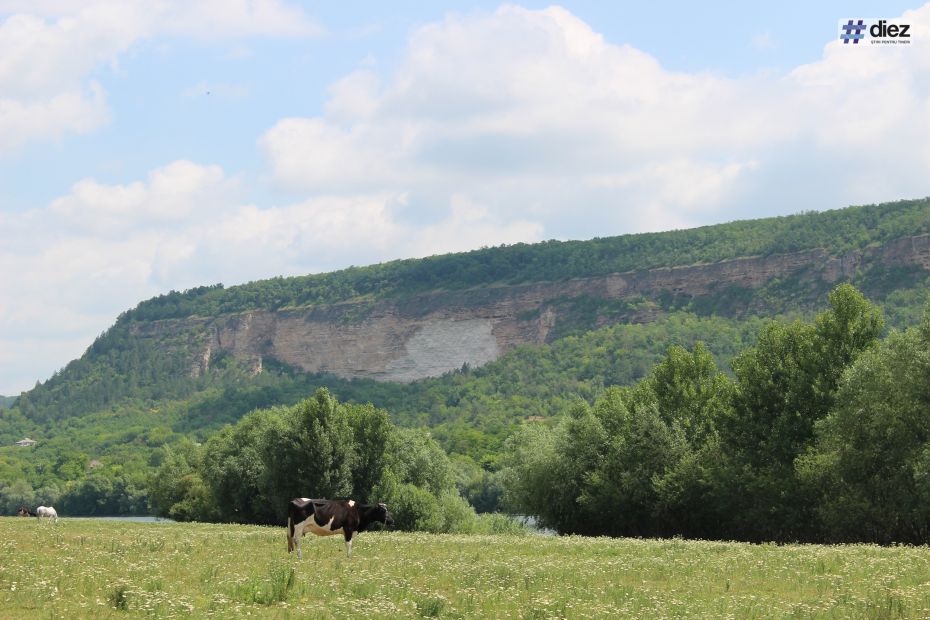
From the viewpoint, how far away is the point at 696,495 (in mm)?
57375

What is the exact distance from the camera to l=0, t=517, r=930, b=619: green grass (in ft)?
57.2

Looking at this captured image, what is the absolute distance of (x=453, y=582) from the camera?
71.1 ft

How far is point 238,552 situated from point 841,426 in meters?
29.3

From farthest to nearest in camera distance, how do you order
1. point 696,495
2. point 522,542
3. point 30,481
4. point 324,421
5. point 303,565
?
1. point 30,481
2. point 324,421
3. point 696,495
4. point 522,542
5. point 303,565

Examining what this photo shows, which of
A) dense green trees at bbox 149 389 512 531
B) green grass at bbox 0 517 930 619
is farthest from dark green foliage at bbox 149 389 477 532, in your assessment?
green grass at bbox 0 517 930 619

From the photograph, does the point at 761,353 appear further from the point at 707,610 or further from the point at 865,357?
the point at 707,610

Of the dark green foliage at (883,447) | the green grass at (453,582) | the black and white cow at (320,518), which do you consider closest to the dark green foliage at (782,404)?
the dark green foliage at (883,447)

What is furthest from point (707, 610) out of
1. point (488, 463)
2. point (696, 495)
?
point (488, 463)

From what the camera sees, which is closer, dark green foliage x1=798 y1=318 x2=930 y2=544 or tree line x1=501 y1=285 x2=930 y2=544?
dark green foliage x1=798 y1=318 x2=930 y2=544

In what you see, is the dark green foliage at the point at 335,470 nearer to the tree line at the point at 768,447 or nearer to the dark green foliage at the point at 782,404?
the tree line at the point at 768,447

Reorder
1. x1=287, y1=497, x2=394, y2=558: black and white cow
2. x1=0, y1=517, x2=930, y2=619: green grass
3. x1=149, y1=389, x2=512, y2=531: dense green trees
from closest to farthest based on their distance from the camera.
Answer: x1=0, y1=517, x2=930, y2=619: green grass, x1=287, y1=497, x2=394, y2=558: black and white cow, x1=149, y1=389, x2=512, y2=531: dense green trees

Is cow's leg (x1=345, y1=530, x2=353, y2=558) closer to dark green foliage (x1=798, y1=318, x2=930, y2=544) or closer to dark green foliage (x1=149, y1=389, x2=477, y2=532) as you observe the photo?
dark green foliage (x1=798, y1=318, x2=930, y2=544)

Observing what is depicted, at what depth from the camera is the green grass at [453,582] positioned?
17.4 metres

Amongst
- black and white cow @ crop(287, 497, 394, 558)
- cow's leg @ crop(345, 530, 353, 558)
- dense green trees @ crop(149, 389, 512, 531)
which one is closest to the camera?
cow's leg @ crop(345, 530, 353, 558)
